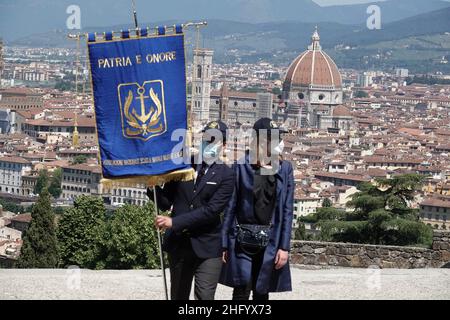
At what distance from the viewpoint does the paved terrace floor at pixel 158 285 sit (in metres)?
6.92

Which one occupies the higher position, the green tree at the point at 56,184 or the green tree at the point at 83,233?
the green tree at the point at 83,233

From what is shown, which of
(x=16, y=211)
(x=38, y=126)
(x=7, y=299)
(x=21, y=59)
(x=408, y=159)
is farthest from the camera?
(x=21, y=59)

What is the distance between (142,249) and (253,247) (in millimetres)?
8612

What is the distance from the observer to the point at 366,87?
168625 mm

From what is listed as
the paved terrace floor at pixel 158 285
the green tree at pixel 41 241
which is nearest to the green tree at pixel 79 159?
the green tree at pixel 41 241

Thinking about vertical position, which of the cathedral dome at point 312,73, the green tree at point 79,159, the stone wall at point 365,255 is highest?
the stone wall at point 365,255

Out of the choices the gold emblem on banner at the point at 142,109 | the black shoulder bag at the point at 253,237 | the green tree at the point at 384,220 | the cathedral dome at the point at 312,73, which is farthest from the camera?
the cathedral dome at the point at 312,73

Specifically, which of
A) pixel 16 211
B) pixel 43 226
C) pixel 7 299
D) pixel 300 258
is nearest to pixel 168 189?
pixel 7 299

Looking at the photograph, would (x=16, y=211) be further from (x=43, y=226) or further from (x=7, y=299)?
(x=7, y=299)

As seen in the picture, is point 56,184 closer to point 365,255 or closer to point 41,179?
point 41,179

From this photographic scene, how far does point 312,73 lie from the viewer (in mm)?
114812

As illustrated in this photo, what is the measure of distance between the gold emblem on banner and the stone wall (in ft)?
15.1

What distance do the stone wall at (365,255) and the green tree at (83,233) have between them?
436 cm

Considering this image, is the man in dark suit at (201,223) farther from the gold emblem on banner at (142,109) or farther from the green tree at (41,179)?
the green tree at (41,179)
